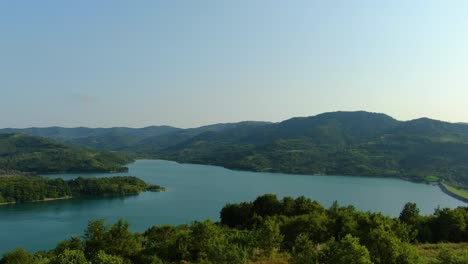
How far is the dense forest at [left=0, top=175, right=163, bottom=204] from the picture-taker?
113 m

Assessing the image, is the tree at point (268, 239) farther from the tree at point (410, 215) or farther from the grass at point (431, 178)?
the grass at point (431, 178)

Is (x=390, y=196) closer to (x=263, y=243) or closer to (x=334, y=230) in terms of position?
(x=334, y=230)

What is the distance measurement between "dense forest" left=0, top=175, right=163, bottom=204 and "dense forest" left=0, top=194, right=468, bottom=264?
267ft

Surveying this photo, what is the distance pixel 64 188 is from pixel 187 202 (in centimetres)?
4479

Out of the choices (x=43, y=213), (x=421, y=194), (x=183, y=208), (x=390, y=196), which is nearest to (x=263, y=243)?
(x=183, y=208)

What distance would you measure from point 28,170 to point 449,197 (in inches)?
7102

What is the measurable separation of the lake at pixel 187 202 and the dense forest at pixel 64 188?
5.73 meters

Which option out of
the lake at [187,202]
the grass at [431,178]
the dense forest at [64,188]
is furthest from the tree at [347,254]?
the grass at [431,178]

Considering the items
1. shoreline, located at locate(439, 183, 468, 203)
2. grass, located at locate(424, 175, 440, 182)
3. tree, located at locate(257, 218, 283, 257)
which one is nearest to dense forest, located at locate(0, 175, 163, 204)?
shoreline, located at locate(439, 183, 468, 203)

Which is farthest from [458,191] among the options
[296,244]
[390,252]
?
[390,252]

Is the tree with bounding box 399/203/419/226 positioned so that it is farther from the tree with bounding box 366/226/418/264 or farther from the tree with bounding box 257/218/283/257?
the tree with bounding box 366/226/418/264

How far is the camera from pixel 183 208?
9794cm

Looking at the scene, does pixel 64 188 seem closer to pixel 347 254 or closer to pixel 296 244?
pixel 296 244

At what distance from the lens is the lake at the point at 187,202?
255 ft
